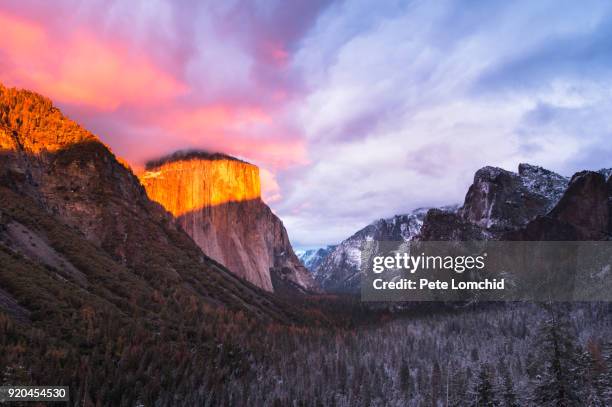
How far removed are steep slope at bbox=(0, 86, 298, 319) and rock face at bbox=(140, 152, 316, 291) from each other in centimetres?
5360

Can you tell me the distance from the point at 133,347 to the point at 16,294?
11797 mm

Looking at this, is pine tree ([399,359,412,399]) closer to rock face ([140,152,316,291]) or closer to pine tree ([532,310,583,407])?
pine tree ([532,310,583,407])

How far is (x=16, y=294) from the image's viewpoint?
3706cm

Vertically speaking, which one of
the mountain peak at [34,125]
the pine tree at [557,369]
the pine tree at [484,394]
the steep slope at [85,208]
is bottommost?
the pine tree at [484,394]

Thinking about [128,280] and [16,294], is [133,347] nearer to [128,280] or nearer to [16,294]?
[16,294]

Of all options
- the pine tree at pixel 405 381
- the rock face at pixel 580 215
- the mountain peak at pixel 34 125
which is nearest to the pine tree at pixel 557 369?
the pine tree at pixel 405 381

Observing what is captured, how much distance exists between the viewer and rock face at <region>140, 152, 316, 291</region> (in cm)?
14938

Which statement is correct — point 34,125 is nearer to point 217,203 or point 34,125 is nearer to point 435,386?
point 217,203

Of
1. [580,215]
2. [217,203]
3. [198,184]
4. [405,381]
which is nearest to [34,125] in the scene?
[198,184]

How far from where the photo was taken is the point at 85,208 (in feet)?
248

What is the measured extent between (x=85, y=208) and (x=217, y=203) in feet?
284

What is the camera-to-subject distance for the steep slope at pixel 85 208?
200 ft

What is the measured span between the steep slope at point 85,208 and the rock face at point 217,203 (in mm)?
53600

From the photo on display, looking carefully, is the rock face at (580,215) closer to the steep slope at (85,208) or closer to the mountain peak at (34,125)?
the steep slope at (85,208)
